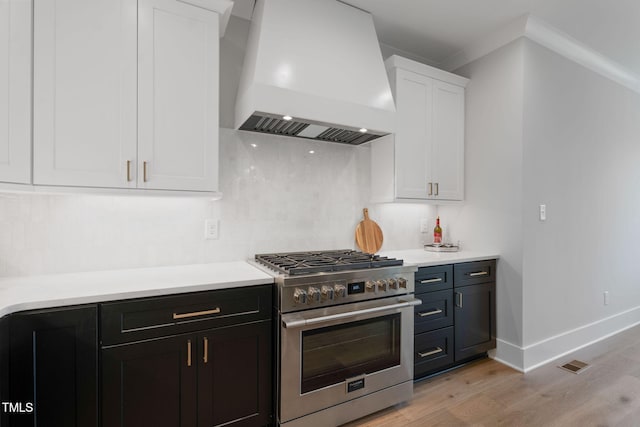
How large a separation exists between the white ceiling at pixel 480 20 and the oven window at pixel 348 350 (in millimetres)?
2215

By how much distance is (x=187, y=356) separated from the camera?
5.16ft

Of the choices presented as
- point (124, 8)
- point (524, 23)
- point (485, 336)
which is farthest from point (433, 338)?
point (124, 8)

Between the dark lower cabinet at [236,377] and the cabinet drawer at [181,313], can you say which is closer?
the cabinet drawer at [181,313]

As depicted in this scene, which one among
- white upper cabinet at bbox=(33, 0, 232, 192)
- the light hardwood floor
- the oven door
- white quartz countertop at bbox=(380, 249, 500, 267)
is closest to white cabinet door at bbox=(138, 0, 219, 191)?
white upper cabinet at bbox=(33, 0, 232, 192)

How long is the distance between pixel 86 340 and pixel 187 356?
0.43 metres

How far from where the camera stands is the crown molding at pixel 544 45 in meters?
2.61

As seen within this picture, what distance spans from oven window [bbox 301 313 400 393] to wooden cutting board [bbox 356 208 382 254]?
0.80 metres

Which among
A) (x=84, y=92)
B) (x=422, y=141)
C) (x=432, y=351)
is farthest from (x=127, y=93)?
(x=432, y=351)

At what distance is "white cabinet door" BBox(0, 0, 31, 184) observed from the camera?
141 centimetres

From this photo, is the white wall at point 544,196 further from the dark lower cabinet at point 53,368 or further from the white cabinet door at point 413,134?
the dark lower cabinet at point 53,368

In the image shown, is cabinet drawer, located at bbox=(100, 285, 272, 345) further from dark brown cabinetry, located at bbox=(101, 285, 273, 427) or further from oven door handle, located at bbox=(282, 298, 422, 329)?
oven door handle, located at bbox=(282, 298, 422, 329)

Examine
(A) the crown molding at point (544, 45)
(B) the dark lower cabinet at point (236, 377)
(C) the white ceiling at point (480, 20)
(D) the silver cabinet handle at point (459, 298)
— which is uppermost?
(C) the white ceiling at point (480, 20)

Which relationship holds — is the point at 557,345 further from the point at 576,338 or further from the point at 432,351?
the point at 432,351

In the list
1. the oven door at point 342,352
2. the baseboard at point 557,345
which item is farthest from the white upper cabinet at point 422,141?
the baseboard at point 557,345
